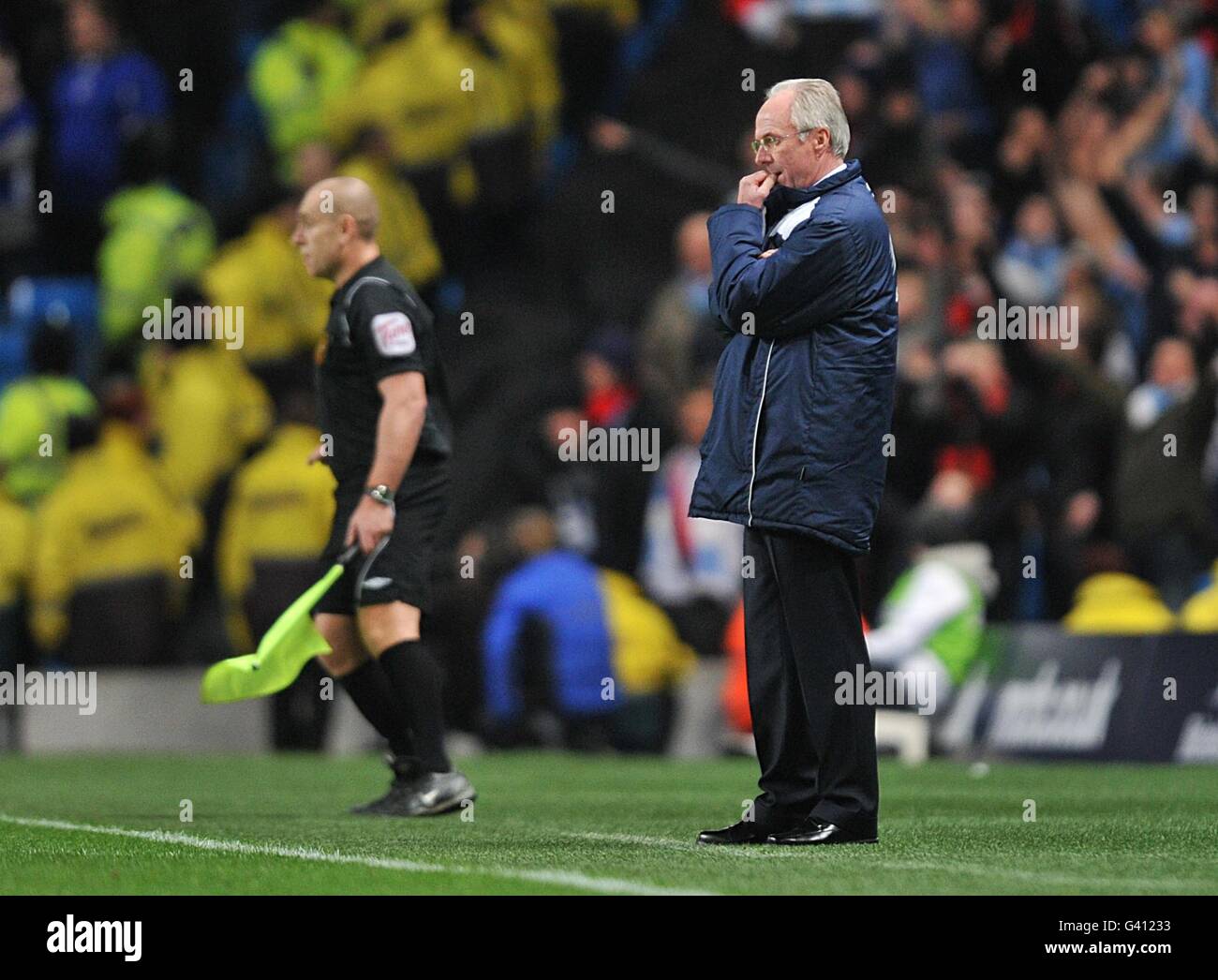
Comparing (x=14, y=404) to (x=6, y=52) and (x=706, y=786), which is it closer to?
(x=6, y=52)

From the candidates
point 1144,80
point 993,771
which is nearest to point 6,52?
point 1144,80

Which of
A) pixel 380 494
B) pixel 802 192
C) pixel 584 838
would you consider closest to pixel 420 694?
pixel 380 494

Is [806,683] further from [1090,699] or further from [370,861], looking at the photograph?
[1090,699]

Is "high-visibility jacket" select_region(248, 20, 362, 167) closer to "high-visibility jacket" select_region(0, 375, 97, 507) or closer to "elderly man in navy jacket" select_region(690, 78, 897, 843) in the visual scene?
"high-visibility jacket" select_region(0, 375, 97, 507)

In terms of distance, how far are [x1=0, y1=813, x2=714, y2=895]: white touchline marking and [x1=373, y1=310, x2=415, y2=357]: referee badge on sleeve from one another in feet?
6.28

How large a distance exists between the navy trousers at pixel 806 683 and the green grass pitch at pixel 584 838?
0.26 metres

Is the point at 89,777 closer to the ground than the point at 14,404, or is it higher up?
closer to the ground

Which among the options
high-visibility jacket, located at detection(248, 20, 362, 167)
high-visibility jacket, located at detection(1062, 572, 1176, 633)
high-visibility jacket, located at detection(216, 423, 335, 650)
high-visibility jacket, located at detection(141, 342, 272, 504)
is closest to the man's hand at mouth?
high-visibility jacket, located at detection(1062, 572, 1176, 633)

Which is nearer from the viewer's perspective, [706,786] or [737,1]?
[706,786]

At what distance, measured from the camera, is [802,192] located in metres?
7.92

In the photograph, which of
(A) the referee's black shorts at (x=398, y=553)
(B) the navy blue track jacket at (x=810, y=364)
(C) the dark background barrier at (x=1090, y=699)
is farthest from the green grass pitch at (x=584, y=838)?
(B) the navy blue track jacket at (x=810, y=364)

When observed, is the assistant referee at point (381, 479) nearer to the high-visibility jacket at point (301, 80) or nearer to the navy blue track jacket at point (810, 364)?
the navy blue track jacket at point (810, 364)

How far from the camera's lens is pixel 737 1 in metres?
19.9

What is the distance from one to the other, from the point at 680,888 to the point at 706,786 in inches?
224
